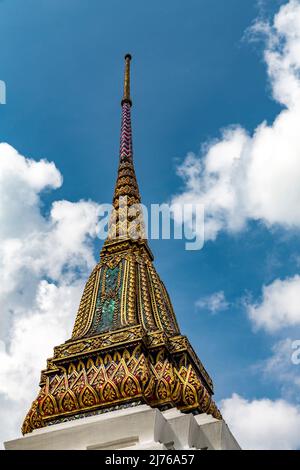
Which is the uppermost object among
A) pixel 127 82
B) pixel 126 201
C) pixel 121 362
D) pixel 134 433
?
pixel 127 82

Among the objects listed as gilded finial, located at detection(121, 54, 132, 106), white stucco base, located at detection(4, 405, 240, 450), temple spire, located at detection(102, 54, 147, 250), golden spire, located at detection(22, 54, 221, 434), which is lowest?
white stucco base, located at detection(4, 405, 240, 450)

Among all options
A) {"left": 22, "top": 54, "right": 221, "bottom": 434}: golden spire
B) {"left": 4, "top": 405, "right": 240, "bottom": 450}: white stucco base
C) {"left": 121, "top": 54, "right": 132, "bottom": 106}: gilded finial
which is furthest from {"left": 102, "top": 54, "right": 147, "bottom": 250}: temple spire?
{"left": 4, "top": 405, "right": 240, "bottom": 450}: white stucco base

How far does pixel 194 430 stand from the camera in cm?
1077

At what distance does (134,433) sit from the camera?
10.3m

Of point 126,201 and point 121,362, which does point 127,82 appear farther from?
point 121,362

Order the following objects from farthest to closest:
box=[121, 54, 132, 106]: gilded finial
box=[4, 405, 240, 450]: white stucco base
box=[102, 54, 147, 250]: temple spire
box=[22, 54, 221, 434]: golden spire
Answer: box=[121, 54, 132, 106]: gilded finial → box=[102, 54, 147, 250]: temple spire → box=[22, 54, 221, 434]: golden spire → box=[4, 405, 240, 450]: white stucco base

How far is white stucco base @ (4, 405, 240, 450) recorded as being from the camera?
10.3 m

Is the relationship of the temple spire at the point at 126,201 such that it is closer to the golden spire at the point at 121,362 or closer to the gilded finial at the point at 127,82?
the gilded finial at the point at 127,82

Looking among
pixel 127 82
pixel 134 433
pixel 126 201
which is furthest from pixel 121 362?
pixel 127 82

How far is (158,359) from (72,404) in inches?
63.5

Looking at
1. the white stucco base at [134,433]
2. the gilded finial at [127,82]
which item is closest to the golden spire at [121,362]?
the white stucco base at [134,433]

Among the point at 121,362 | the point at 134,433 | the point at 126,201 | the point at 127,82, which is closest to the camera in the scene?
the point at 134,433

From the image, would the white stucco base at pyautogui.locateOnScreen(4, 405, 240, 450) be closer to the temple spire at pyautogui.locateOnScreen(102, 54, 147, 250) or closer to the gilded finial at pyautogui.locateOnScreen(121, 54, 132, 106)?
the temple spire at pyautogui.locateOnScreen(102, 54, 147, 250)

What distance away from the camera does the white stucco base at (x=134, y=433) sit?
33.7 ft
